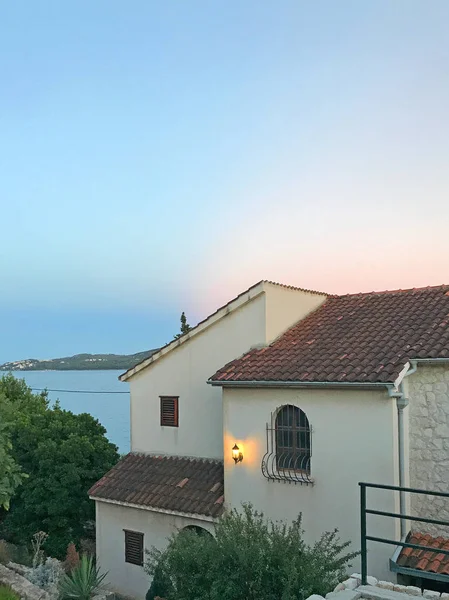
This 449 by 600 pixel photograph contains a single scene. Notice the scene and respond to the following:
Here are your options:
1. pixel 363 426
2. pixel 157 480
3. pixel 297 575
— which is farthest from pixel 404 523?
pixel 157 480

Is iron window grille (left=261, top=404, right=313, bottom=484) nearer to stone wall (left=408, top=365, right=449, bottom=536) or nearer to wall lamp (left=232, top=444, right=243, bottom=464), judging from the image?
wall lamp (left=232, top=444, right=243, bottom=464)

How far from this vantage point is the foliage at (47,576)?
39.0ft

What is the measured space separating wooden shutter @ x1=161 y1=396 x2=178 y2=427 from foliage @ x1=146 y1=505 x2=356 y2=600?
6815mm

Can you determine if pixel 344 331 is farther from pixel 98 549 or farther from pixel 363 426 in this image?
pixel 98 549

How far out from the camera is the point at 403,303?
1298 centimetres

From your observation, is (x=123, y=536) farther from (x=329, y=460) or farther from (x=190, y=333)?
(x=329, y=460)

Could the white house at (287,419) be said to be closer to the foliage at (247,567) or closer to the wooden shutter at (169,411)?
the wooden shutter at (169,411)

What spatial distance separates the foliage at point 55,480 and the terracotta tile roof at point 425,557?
10.4 m

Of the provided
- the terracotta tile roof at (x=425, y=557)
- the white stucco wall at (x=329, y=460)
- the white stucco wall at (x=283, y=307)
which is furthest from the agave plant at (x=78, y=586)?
the white stucco wall at (x=283, y=307)

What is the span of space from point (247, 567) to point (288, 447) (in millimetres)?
4574

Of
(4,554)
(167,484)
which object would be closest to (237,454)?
(167,484)

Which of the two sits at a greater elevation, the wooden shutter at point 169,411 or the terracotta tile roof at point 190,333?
the terracotta tile roof at point 190,333

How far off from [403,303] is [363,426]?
413 cm

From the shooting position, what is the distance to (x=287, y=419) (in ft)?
36.6
